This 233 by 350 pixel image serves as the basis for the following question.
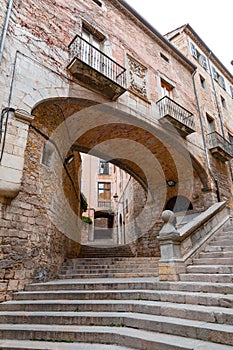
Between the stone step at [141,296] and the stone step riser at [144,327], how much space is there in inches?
19.5

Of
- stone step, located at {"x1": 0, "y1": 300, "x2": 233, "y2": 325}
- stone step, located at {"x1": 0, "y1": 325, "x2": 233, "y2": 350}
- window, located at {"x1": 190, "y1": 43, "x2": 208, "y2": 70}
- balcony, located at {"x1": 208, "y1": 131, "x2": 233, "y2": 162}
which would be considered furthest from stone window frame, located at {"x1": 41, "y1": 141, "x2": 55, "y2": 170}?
window, located at {"x1": 190, "y1": 43, "x2": 208, "y2": 70}

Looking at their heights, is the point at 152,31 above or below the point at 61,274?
above

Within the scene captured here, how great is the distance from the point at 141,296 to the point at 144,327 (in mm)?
754

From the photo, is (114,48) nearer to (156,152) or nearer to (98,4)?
(98,4)

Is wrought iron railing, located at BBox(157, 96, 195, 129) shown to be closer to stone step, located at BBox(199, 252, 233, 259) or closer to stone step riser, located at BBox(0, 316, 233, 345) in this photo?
stone step, located at BBox(199, 252, 233, 259)

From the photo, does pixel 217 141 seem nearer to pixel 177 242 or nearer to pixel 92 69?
pixel 92 69

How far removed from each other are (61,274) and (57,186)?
2292 mm

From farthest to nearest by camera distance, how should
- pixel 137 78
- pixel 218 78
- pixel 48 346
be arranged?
1. pixel 218 78
2. pixel 137 78
3. pixel 48 346

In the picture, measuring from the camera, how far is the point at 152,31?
9.83 meters

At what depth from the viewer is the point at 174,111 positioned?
8.94 meters

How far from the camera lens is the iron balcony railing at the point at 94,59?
6289 mm

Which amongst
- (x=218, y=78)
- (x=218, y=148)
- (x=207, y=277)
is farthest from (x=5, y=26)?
(x=218, y=78)

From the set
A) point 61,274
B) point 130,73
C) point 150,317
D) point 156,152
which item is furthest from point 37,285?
point 130,73

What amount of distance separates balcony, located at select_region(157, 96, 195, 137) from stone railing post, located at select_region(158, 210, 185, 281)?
4.85m
